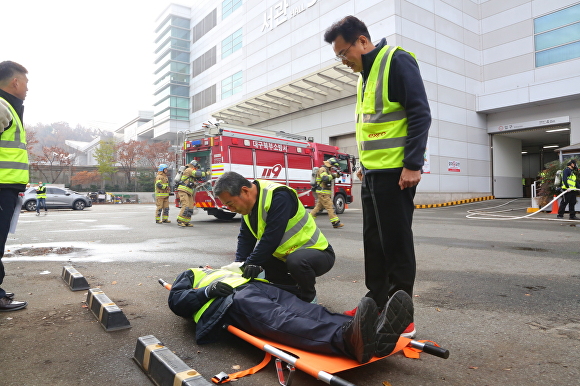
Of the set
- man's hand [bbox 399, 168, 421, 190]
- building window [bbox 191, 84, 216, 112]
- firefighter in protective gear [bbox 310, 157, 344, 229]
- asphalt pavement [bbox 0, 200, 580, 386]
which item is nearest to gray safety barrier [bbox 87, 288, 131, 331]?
asphalt pavement [bbox 0, 200, 580, 386]

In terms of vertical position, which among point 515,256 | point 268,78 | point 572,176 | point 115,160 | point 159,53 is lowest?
point 515,256

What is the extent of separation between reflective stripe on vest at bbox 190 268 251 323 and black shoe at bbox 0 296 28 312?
164cm

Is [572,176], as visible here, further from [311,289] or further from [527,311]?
[311,289]

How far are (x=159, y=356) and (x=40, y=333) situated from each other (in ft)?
4.26

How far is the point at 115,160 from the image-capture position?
4419cm

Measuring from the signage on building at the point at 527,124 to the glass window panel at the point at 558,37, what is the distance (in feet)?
12.7

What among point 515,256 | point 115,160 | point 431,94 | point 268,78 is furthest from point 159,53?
point 515,256

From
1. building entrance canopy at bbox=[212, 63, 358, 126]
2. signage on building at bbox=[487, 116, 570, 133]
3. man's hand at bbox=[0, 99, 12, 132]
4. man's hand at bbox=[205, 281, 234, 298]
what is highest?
building entrance canopy at bbox=[212, 63, 358, 126]

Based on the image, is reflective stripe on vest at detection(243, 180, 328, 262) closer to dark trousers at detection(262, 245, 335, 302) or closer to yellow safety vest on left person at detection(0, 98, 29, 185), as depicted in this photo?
dark trousers at detection(262, 245, 335, 302)

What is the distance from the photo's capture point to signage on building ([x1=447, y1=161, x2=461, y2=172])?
22641mm

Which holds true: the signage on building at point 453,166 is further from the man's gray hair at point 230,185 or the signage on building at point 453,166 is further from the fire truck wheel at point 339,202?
the man's gray hair at point 230,185

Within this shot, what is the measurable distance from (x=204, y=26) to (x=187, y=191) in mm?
37927

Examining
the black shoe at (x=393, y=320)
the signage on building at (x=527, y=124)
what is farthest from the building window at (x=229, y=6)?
the black shoe at (x=393, y=320)

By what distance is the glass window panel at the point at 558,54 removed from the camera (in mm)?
19812
